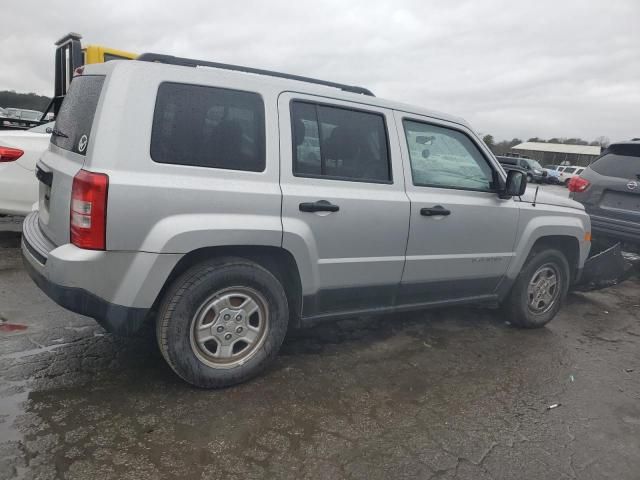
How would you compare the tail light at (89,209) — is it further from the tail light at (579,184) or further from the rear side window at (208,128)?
the tail light at (579,184)

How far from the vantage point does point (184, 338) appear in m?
2.87

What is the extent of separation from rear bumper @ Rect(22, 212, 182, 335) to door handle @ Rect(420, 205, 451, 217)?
70.9 inches

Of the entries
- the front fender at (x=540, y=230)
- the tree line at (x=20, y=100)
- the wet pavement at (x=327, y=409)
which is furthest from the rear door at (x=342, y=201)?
the tree line at (x=20, y=100)

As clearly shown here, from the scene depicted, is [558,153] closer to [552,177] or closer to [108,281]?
[552,177]

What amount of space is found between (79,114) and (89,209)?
81 cm

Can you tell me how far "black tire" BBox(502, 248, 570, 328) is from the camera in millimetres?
4504

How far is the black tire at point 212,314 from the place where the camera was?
2812mm

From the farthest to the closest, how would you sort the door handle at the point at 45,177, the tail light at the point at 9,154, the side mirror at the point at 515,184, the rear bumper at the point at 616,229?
the rear bumper at the point at 616,229 < the tail light at the point at 9,154 < the side mirror at the point at 515,184 < the door handle at the point at 45,177

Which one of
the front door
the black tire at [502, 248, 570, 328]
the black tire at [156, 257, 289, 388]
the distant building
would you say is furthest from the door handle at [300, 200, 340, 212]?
the distant building

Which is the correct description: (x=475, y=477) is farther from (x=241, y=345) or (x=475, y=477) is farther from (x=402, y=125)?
(x=402, y=125)

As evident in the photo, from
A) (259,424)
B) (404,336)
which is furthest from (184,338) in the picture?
(404,336)

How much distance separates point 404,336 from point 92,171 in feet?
9.14

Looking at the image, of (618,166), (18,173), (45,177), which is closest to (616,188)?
(618,166)

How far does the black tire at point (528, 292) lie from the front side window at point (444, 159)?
955 mm
